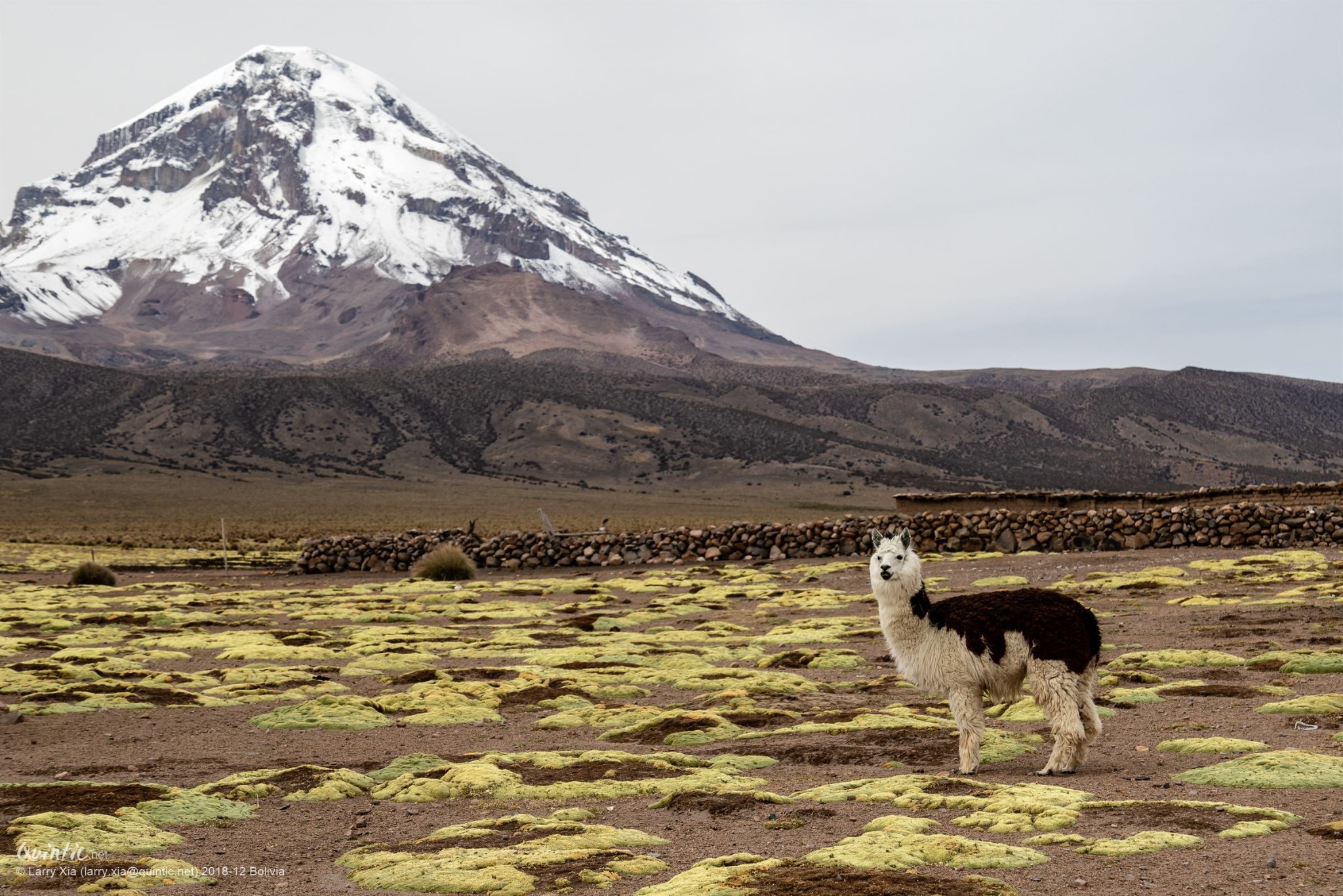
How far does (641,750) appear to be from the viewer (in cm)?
1156

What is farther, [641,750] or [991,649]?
[641,750]

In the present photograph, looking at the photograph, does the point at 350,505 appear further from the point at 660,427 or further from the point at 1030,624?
the point at 1030,624

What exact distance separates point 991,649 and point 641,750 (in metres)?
3.41

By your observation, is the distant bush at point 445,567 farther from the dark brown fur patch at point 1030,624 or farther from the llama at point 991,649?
the dark brown fur patch at point 1030,624

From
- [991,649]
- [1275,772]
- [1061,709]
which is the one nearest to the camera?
[1275,772]

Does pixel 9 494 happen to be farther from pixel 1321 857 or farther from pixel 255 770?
pixel 1321 857

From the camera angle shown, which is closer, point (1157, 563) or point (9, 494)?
point (1157, 563)

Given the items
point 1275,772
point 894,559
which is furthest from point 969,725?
point 1275,772

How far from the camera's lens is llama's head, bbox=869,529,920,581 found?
34.8ft

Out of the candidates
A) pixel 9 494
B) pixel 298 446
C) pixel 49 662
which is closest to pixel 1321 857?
pixel 49 662

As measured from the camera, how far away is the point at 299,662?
18.0m

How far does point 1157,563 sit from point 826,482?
273 ft

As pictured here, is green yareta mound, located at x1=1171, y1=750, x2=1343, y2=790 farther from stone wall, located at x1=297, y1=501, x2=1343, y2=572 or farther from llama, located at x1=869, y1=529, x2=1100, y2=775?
stone wall, located at x1=297, y1=501, x2=1343, y2=572

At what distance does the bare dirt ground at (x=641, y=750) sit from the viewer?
7.42m
